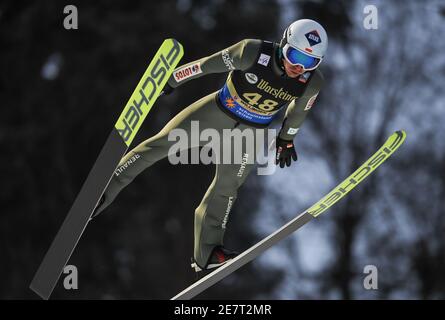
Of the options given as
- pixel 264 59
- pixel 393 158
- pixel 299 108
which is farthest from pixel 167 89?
pixel 393 158

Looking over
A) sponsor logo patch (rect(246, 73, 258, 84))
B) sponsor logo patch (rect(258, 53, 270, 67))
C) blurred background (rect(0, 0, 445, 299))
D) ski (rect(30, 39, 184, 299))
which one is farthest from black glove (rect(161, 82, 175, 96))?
blurred background (rect(0, 0, 445, 299))

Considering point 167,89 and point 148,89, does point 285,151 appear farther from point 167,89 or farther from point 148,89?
point 148,89

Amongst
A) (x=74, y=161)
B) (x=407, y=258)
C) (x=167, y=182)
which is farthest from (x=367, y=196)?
(x=74, y=161)

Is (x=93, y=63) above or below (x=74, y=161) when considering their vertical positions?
above

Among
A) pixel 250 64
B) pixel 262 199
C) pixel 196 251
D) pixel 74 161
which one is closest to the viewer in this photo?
pixel 250 64

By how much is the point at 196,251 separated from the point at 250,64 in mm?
1801

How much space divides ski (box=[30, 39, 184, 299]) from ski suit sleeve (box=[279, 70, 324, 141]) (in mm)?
1058

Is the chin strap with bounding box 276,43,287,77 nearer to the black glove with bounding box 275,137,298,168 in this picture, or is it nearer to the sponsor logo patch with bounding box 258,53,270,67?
the sponsor logo patch with bounding box 258,53,270,67

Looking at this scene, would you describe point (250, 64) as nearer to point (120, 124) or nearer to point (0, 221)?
point (120, 124)

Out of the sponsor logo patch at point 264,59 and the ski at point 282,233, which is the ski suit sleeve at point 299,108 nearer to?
the sponsor logo patch at point 264,59

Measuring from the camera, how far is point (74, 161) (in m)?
22.1

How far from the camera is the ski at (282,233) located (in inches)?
356

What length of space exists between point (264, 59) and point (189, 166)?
43.4 ft

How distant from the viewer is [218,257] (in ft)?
30.9
